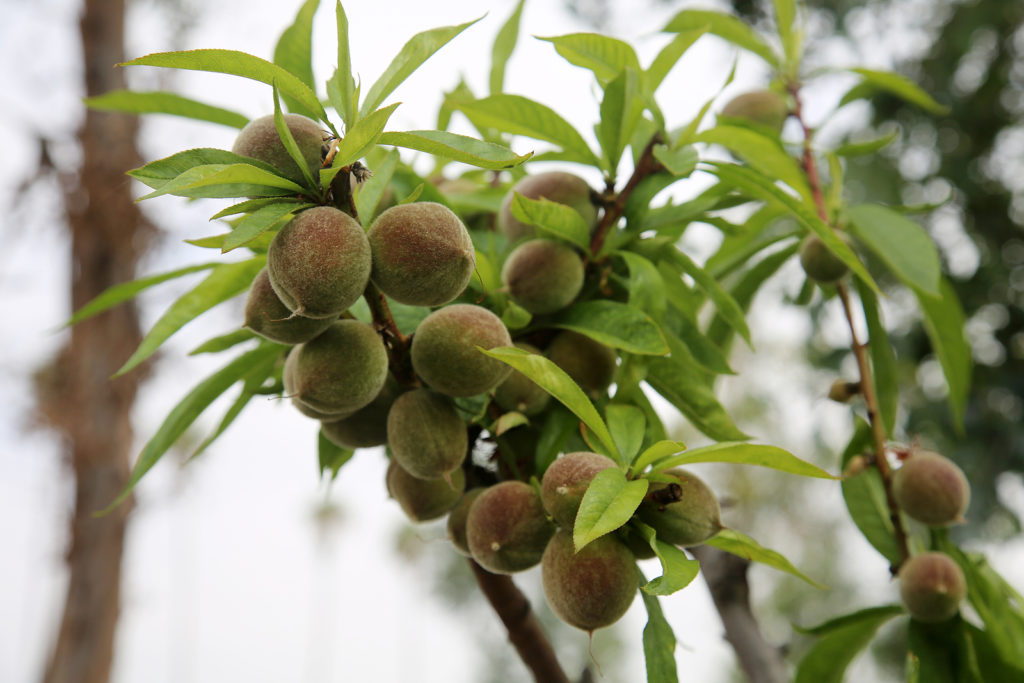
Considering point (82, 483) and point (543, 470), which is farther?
point (82, 483)

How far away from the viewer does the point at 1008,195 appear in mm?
2139

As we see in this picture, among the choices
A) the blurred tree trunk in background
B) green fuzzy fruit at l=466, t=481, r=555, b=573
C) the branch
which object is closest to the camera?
green fuzzy fruit at l=466, t=481, r=555, b=573

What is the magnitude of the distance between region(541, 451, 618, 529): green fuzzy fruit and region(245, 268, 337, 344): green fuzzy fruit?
0.65ft

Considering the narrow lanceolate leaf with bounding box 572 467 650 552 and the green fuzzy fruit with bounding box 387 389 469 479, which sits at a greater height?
the narrow lanceolate leaf with bounding box 572 467 650 552

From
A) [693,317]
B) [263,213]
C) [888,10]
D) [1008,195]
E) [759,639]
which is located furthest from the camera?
[888,10]

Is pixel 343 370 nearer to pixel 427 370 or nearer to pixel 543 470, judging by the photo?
pixel 427 370

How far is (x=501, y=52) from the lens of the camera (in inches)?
38.4

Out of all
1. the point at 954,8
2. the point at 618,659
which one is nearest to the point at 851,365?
the point at 954,8

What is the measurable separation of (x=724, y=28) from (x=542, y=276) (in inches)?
20.2

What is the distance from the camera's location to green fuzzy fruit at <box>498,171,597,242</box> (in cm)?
75

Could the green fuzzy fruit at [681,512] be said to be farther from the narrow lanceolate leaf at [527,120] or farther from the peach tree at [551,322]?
the narrow lanceolate leaf at [527,120]

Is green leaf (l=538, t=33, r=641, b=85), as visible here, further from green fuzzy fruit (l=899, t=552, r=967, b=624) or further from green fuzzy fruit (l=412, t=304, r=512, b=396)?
green fuzzy fruit (l=899, t=552, r=967, b=624)

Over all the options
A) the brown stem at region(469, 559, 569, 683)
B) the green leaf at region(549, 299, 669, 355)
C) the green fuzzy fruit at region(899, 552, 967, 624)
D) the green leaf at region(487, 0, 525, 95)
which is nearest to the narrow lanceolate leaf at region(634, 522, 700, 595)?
the green leaf at region(549, 299, 669, 355)

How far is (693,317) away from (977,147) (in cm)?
187
